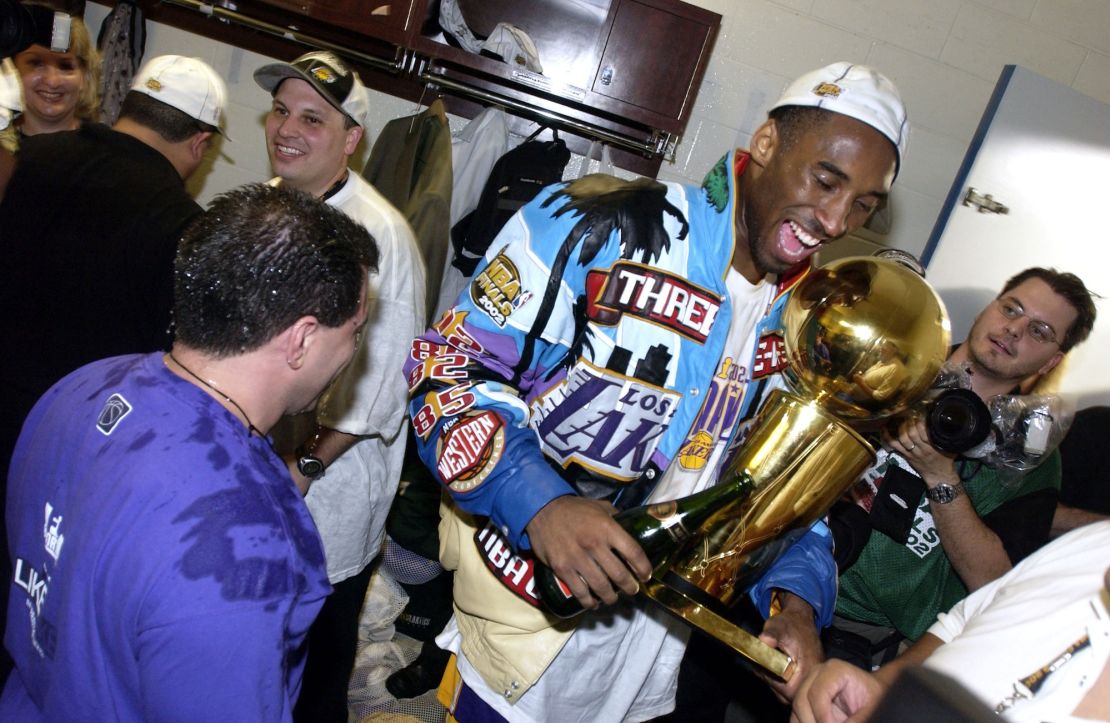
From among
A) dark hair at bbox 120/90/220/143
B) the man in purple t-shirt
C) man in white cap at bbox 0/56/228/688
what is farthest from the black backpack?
the man in purple t-shirt

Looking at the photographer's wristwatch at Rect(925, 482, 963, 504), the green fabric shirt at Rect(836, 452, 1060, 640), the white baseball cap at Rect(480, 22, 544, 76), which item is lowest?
the green fabric shirt at Rect(836, 452, 1060, 640)

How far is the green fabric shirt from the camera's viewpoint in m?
2.03

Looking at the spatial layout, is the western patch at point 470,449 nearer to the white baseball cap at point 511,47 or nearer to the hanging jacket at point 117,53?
the white baseball cap at point 511,47

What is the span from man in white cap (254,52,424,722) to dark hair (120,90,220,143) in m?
0.24

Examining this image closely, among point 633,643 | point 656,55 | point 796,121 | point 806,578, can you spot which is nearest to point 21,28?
point 796,121

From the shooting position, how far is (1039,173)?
3260mm

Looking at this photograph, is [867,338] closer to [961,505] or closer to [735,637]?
[735,637]

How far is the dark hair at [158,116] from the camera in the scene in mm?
2273

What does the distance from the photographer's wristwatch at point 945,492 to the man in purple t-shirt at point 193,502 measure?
4.85 feet

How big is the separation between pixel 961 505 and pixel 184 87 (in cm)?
246

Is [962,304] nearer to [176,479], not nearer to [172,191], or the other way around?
[172,191]


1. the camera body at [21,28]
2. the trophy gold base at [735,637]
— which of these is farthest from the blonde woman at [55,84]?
the trophy gold base at [735,637]

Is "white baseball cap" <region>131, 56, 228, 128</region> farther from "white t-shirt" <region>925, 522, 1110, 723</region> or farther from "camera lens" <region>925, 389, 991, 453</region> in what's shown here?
"white t-shirt" <region>925, 522, 1110, 723</region>

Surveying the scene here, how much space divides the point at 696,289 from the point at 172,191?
1.44 m
